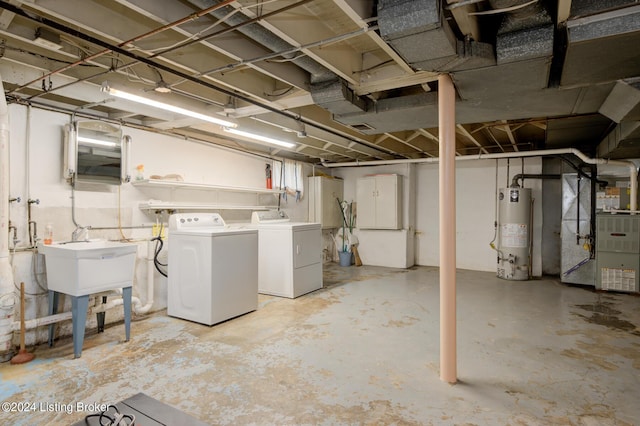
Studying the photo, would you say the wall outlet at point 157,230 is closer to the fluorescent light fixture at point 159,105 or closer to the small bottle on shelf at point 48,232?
the small bottle on shelf at point 48,232

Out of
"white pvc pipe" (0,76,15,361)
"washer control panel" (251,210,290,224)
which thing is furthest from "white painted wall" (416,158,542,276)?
"white pvc pipe" (0,76,15,361)

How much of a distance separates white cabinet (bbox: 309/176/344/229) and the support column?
14.5 feet

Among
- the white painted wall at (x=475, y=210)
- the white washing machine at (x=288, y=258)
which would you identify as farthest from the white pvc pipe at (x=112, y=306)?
the white painted wall at (x=475, y=210)

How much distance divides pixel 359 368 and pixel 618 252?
183 inches

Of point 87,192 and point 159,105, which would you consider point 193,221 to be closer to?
point 87,192

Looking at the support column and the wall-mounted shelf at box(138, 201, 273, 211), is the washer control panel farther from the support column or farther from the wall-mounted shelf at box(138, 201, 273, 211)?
the support column

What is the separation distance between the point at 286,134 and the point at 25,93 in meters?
2.85

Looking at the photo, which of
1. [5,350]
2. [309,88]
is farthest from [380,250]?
[5,350]

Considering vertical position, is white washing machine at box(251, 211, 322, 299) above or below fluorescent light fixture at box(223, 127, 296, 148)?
below

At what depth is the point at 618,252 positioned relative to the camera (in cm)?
485

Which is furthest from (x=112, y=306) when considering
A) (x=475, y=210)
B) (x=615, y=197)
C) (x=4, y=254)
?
(x=615, y=197)

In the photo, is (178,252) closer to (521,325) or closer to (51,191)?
(51,191)

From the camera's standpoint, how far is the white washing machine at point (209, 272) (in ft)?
11.6

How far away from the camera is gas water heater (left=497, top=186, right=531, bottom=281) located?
220 inches
